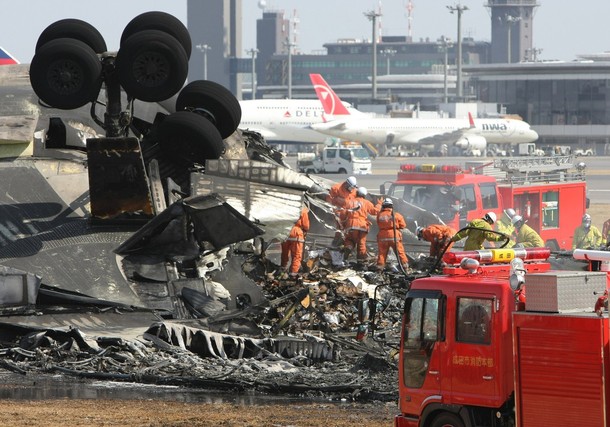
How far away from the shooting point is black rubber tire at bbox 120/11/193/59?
60.6ft

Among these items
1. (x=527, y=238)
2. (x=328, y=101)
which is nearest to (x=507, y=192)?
(x=527, y=238)

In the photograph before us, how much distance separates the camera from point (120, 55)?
1805 cm

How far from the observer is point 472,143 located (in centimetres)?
9431

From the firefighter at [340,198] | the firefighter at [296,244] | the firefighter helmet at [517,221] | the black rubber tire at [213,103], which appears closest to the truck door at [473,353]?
the black rubber tire at [213,103]

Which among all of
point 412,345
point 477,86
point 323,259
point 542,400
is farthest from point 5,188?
point 477,86

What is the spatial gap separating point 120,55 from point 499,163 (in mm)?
14723

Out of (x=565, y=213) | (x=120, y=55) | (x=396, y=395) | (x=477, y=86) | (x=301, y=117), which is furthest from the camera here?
(x=477, y=86)

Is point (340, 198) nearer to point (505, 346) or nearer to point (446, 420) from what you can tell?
point (446, 420)

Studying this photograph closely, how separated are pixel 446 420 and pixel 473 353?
75 cm

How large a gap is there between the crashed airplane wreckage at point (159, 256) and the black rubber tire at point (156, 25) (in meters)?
0.02

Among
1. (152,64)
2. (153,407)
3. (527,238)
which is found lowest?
(153,407)

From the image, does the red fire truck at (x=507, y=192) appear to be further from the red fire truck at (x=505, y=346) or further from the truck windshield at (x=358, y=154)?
the truck windshield at (x=358, y=154)

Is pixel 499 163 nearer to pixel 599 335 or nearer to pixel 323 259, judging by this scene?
pixel 323 259

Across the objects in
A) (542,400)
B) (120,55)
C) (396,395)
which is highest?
(120,55)
